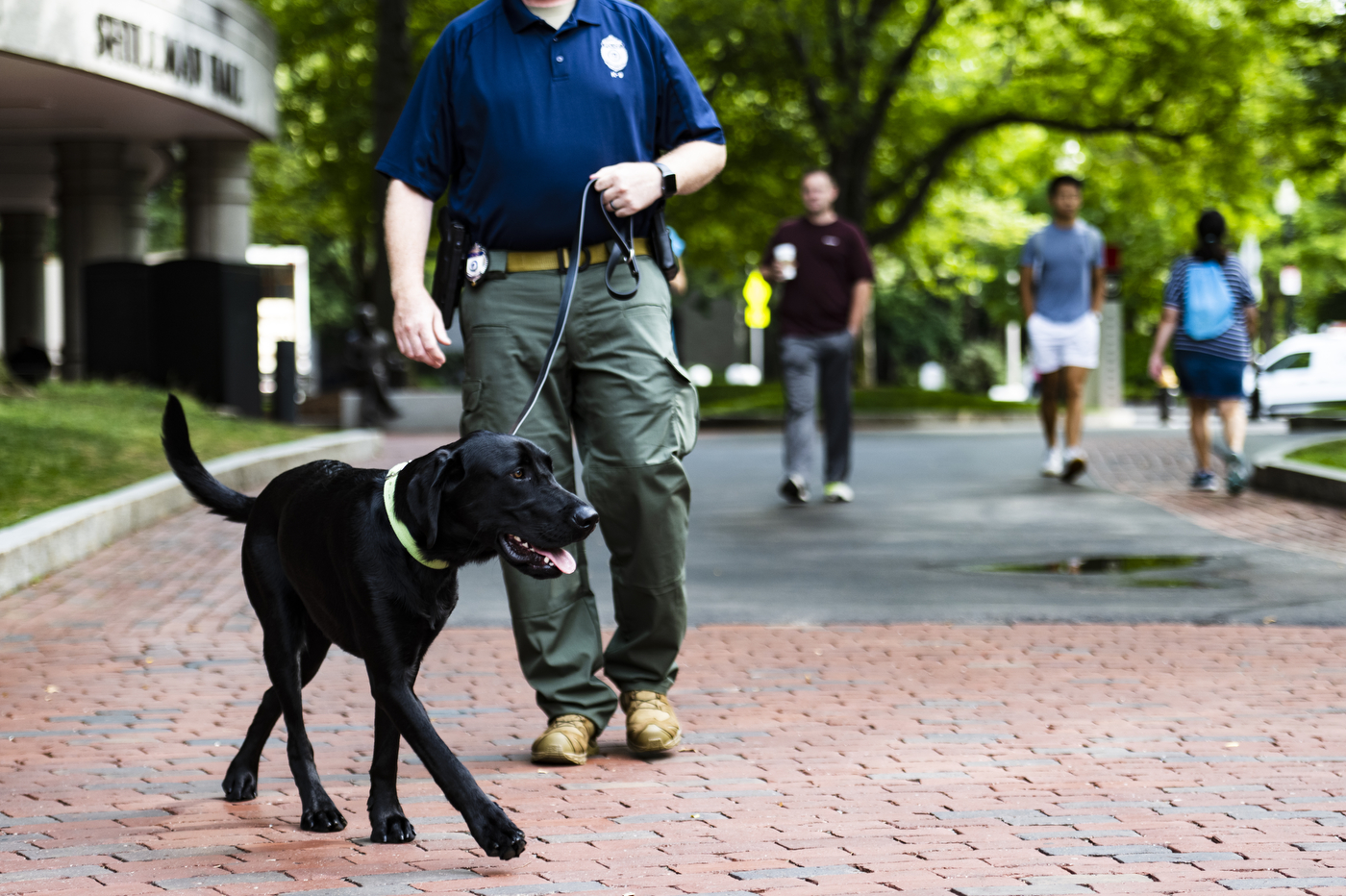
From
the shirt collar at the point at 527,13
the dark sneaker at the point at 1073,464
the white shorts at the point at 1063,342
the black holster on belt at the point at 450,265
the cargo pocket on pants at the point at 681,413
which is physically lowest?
the dark sneaker at the point at 1073,464

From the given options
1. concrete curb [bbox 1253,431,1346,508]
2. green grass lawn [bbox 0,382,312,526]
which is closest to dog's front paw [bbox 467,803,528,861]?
green grass lawn [bbox 0,382,312,526]

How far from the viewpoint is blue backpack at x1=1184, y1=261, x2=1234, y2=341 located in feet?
36.3

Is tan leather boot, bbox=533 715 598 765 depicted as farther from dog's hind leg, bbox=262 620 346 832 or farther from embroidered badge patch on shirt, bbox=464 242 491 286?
embroidered badge patch on shirt, bbox=464 242 491 286

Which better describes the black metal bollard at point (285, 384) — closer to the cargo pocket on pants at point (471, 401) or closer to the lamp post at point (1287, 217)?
the lamp post at point (1287, 217)

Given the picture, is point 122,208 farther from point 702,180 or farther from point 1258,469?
point 702,180

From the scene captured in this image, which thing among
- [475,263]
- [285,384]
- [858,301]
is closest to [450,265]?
[475,263]

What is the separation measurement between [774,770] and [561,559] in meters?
1.15

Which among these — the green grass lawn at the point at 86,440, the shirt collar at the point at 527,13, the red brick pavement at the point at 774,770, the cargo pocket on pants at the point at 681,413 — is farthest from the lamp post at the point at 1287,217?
the shirt collar at the point at 527,13

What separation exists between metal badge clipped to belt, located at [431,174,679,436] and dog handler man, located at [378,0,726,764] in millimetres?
27

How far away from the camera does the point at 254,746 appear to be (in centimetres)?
391

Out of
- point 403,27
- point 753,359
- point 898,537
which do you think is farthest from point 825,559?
point 753,359

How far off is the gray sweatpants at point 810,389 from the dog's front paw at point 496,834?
734 cm

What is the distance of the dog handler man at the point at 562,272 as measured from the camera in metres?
4.25

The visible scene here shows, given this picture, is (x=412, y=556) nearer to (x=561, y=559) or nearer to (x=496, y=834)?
(x=561, y=559)
